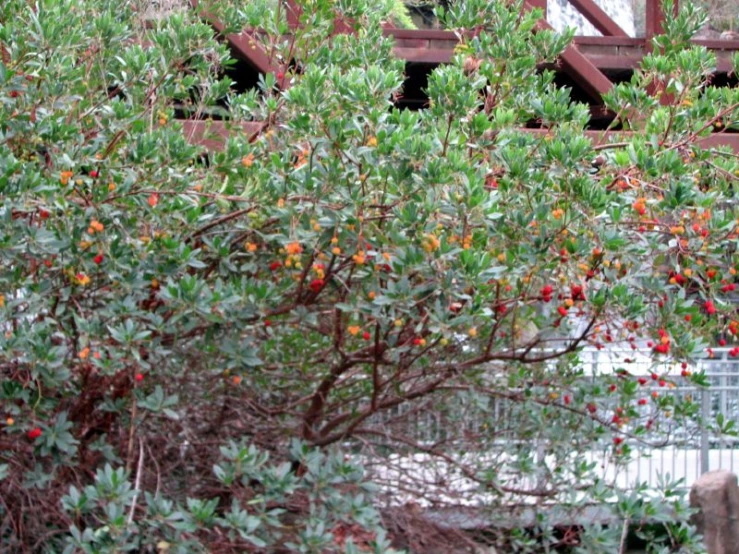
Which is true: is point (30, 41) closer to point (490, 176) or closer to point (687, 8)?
A: point (490, 176)

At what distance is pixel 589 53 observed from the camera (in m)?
9.94

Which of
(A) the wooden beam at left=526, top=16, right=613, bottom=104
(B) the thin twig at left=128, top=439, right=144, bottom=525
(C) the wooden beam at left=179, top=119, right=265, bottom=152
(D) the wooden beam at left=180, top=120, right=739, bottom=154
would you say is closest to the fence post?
(D) the wooden beam at left=180, top=120, right=739, bottom=154

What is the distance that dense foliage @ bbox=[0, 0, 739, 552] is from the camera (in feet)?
11.3

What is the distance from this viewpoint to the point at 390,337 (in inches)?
146

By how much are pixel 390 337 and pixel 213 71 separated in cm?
230

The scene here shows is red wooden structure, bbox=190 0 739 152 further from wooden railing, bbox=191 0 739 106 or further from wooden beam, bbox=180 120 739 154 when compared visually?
wooden beam, bbox=180 120 739 154

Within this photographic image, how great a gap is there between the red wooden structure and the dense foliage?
4012mm

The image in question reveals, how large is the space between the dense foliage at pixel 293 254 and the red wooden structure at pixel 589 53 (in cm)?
401

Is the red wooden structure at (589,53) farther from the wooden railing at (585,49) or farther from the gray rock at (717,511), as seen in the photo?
the gray rock at (717,511)

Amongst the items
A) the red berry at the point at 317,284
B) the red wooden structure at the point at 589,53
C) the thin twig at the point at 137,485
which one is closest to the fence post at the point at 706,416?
the red wooden structure at the point at 589,53

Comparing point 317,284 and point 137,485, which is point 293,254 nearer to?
point 317,284

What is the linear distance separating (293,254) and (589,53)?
288 inches

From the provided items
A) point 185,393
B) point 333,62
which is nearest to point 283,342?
point 185,393

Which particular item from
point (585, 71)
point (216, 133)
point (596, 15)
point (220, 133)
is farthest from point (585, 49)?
point (216, 133)
